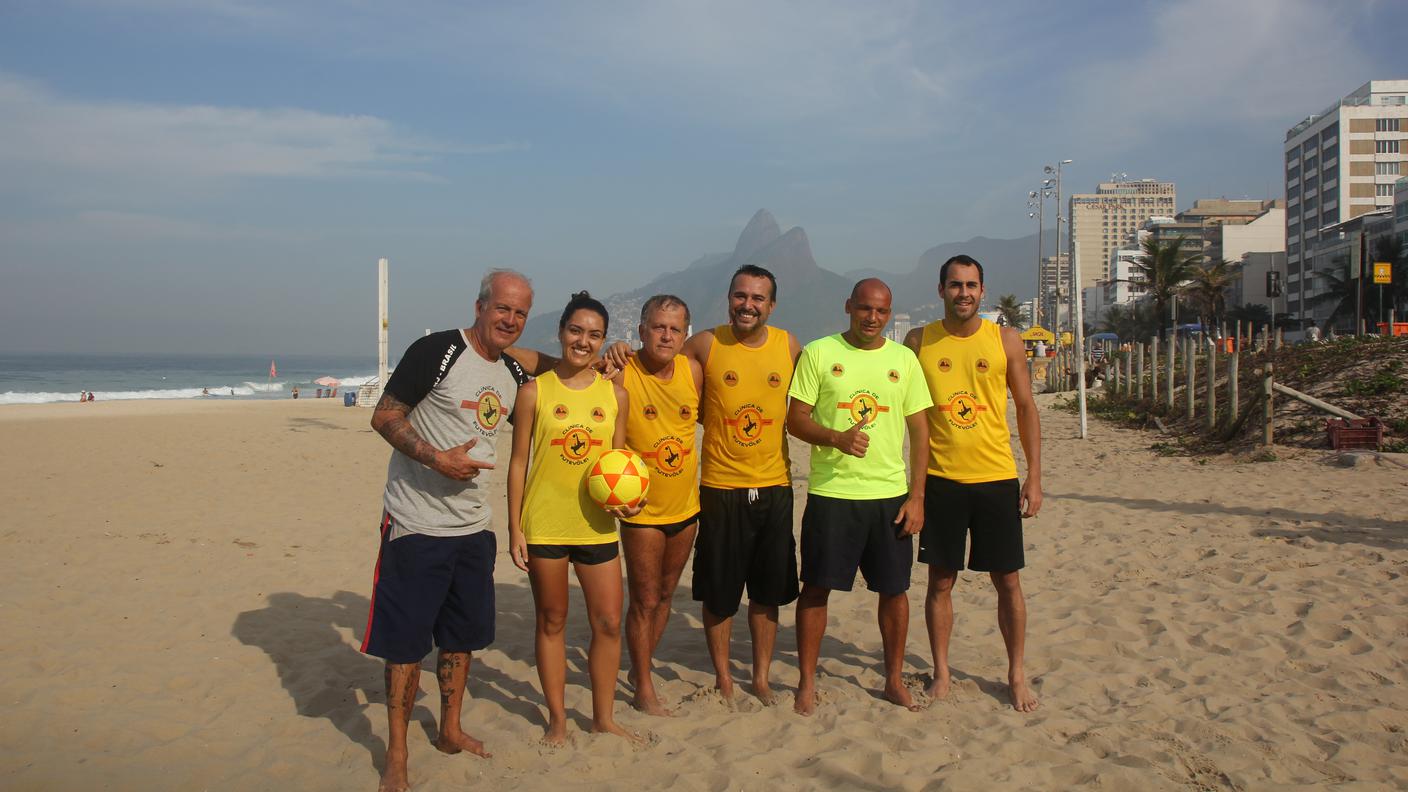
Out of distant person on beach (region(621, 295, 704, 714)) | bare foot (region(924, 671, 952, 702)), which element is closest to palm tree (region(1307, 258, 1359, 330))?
bare foot (region(924, 671, 952, 702))

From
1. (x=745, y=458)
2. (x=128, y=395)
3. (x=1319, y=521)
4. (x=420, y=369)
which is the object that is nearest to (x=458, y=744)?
(x=420, y=369)

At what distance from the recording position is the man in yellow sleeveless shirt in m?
4.16

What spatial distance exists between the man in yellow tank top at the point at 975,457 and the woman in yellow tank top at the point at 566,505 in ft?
5.19

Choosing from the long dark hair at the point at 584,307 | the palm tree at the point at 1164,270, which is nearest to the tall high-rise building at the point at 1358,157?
the palm tree at the point at 1164,270

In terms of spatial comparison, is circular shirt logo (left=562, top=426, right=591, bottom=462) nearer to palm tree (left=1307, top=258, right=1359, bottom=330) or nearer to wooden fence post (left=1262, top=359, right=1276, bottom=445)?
wooden fence post (left=1262, top=359, right=1276, bottom=445)

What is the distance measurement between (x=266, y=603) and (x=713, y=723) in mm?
3961

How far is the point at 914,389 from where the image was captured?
4.16 metres

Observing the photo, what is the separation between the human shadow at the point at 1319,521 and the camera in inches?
281

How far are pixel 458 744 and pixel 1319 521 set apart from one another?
7.85 metres

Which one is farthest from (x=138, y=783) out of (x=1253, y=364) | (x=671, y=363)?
(x=1253, y=364)

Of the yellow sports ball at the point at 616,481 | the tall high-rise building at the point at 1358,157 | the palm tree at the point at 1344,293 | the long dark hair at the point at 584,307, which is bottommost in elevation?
the yellow sports ball at the point at 616,481

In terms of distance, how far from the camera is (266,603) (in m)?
6.39

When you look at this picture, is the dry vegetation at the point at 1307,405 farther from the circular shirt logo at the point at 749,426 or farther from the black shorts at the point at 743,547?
the circular shirt logo at the point at 749,426

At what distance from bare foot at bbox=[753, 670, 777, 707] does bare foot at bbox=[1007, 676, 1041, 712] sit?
3.83 feet
